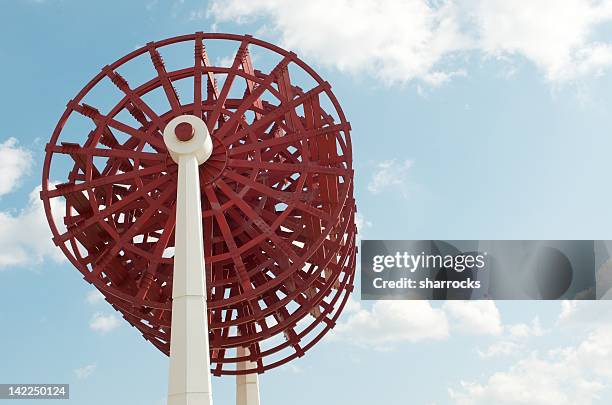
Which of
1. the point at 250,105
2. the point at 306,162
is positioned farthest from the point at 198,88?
the point at 306,162

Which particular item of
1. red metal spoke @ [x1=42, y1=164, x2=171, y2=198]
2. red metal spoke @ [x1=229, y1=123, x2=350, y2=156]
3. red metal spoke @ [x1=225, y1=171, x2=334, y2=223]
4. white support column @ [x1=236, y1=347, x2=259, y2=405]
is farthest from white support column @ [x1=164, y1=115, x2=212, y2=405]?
white support column @ [x1=236, y1=347, x2=259, y2=405]

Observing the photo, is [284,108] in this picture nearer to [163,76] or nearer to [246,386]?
[163,76]

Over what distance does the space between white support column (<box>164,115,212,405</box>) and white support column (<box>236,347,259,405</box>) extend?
4711mm

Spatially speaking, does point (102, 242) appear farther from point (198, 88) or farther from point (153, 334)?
point (198, 88)

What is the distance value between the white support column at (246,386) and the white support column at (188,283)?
4711 mm

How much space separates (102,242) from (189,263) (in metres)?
3.81

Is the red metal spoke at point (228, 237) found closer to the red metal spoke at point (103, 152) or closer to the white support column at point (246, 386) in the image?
the red metal spoke at point (103, 152)

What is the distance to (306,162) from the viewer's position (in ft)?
59.5

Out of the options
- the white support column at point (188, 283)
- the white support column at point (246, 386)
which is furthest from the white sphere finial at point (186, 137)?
the white support column at point (246, 386)

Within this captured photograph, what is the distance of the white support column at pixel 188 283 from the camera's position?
49.8 ft

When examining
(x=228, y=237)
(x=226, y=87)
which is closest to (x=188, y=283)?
(x=228, y=237)

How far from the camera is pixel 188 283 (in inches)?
613

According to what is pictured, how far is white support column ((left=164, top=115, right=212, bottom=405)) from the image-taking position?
15.2 m

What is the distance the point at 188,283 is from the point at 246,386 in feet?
16.6
